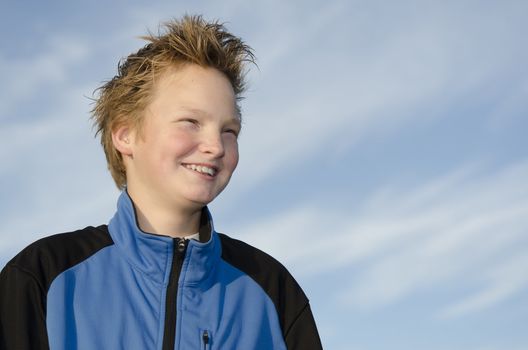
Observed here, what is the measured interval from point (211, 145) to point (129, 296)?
3.21 ft

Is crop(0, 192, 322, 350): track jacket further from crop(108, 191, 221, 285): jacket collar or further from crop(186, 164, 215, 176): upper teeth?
crop(186, 164, 215, 176): upper teeth

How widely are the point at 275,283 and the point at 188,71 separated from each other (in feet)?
4.83

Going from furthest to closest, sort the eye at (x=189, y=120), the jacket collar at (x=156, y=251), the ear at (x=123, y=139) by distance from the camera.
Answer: the ear at (x=123, y=139) → the eye at (x=189, y=120) → the jacket collar at (x=156, y=251)

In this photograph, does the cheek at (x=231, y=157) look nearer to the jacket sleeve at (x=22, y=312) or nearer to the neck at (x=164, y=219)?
the neck at (x=164, y=219)

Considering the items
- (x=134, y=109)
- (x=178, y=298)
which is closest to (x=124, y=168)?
(x=134, y=109)

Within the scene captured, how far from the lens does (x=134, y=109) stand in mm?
4492

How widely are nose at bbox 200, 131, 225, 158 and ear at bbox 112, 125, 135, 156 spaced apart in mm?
557

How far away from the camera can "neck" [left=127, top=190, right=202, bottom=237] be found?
4.27 meters

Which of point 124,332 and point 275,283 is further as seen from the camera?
point 275,283

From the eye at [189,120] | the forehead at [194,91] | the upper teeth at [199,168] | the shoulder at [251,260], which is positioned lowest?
the shoulder at [251,260]

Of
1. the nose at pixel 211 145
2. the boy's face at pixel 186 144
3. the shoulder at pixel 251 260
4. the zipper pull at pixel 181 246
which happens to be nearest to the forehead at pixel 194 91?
the boy's face at pixel 186 144

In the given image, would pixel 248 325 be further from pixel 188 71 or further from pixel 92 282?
pixel 188 71

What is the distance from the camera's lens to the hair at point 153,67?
14.9ft

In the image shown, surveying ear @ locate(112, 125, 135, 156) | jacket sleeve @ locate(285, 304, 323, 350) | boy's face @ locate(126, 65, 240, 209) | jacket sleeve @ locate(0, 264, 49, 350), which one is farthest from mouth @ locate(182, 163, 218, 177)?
jacket sleeve @ locate(285, 304, 323, 350)
